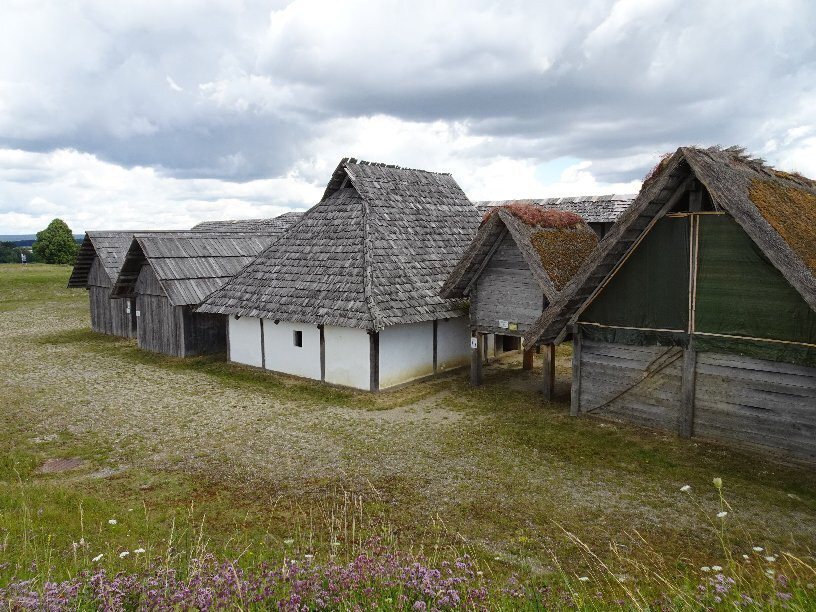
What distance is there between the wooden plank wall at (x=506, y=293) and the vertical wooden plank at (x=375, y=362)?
2.82 m

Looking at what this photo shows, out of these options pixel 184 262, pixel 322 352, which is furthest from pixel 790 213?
pixel 184 262

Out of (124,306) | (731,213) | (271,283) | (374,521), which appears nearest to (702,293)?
(731,213)

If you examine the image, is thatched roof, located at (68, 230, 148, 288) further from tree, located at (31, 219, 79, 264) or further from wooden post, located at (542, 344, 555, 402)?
tree, located at (31, 219, 79, 264)

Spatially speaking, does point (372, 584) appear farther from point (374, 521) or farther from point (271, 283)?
point (271, 283)

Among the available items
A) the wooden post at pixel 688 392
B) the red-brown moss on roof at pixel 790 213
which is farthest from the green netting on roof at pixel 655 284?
the red-brown moss on roof at pixel 790 213

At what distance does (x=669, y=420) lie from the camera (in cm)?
1243

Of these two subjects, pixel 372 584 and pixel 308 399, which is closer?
pixel 372 584

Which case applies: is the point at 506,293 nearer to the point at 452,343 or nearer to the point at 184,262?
the point at 452,343

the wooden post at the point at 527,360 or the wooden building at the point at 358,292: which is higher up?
the wooden building at the point at 358,292

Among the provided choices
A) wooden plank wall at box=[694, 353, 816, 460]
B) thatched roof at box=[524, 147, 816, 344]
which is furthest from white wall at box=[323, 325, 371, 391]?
wooden plank wall at box=[694, 353, 816, 460]

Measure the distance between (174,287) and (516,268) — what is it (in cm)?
1234

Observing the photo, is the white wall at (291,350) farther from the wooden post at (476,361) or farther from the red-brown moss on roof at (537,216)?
the red-brown moss on roof at (537,216)

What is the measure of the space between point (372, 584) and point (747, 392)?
9.53 metres

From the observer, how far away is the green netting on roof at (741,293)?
1056 cm
